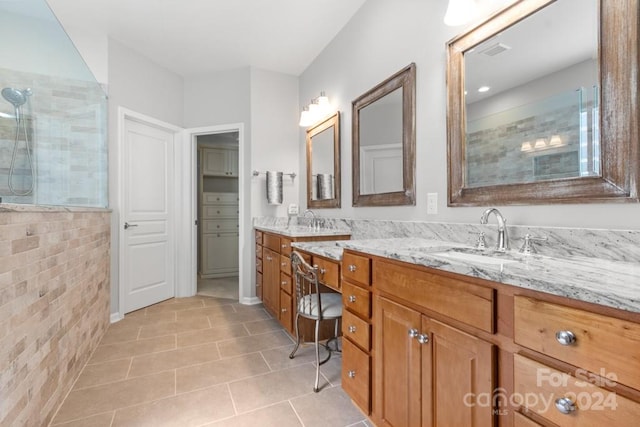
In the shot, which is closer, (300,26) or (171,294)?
(300,26)

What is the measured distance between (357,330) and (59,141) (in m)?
2.78

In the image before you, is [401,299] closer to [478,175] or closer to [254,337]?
[478,175]

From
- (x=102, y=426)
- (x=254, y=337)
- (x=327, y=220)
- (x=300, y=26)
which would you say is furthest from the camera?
(x=327, y=220)

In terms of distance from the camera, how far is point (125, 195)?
307 centimetres

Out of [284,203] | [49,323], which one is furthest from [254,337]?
[284,203]

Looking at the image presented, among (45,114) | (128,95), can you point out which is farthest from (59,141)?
(128,95)

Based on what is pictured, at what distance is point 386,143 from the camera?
2.17m

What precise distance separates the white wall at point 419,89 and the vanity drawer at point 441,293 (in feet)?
1.95

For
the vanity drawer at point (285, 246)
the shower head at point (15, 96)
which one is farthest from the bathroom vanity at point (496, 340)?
the shower head at point (15, 96)

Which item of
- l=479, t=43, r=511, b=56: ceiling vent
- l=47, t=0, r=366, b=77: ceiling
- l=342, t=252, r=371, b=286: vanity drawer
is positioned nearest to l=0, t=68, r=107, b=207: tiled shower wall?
l=47, t=0, r=366, b=77: ceiling

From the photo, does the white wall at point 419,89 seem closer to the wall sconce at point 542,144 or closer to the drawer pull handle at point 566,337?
the wall sconce at point 542,144

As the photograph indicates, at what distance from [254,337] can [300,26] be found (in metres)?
2.79

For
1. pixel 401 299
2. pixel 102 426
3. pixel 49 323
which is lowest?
pixel 102 426

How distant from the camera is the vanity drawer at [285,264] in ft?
7.91
